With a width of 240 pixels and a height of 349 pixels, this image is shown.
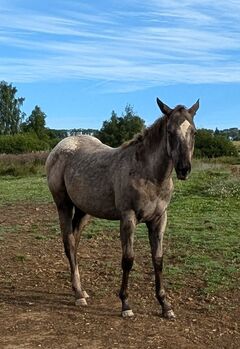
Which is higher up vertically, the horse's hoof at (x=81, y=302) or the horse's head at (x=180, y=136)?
the horse's head at (x=180, y=136)

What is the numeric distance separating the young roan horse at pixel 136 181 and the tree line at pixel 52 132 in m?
10.7

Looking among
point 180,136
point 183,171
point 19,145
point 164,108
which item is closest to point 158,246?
point 183,171

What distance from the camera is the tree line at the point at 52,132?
3579cm

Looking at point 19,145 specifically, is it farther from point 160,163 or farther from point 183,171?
point 183,171

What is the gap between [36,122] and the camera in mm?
68875

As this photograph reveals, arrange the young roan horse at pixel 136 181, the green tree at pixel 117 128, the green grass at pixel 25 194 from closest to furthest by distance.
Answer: the young roan horse at pixel 136 181 < the green grass at pixel 25 194 < the green tree at pixel 117 128

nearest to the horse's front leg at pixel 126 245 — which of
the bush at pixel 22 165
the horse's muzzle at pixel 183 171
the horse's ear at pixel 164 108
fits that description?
the horse's muzzle at pixel 183 171

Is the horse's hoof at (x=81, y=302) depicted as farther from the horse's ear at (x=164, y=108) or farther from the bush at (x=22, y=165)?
the bush at (x=22, y=165)

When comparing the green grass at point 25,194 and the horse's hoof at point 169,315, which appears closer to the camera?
the horse's hoof at point 169,315

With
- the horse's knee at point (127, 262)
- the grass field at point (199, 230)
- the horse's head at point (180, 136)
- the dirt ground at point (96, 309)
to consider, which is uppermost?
the horse's head at point (180, 136)

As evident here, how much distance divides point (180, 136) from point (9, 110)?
7189cm

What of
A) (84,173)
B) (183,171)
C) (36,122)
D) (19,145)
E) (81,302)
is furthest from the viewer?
(36,122)

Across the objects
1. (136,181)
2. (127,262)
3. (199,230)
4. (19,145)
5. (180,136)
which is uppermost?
(19,145)

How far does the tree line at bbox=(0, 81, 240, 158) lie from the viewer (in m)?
35.8
